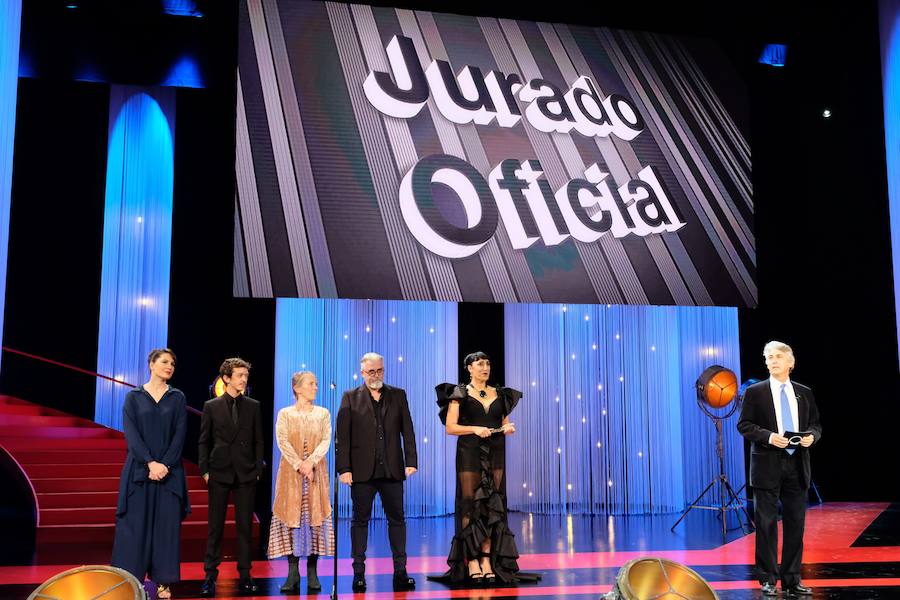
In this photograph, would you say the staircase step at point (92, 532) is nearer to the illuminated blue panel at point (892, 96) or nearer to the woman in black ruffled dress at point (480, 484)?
the woman in black ruffled dress at point (480, 484)

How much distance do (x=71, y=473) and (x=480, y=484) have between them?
444 cm

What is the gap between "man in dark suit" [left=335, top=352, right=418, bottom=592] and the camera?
5457 millimetres

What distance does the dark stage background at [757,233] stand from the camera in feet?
31.5

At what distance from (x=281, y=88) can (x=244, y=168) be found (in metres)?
0.82

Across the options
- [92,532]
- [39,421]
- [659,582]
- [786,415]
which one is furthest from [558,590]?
[39,421]

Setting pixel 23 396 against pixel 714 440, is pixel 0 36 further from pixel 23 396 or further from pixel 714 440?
pixel 714 440

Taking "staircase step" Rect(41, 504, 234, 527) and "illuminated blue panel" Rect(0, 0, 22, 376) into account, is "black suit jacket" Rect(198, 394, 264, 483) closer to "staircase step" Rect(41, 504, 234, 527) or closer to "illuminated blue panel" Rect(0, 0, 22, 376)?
"illuminated blue panel" Rect(0, 0, 22, 376)

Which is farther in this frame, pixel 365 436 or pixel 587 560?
pixel 587 560

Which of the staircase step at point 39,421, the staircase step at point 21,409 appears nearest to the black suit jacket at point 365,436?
the staircase step at point 39,421

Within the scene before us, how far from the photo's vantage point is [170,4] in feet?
26.6

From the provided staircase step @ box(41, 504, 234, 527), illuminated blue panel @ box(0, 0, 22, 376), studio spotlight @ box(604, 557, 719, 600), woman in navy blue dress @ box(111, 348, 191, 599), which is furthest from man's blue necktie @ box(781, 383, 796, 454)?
illuminated blue panel @ box(0, 0, 22, 376)

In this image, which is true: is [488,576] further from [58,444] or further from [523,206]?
[58,444]

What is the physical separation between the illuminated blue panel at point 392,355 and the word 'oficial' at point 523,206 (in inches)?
60.9

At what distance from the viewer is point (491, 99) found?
833 centimetres
